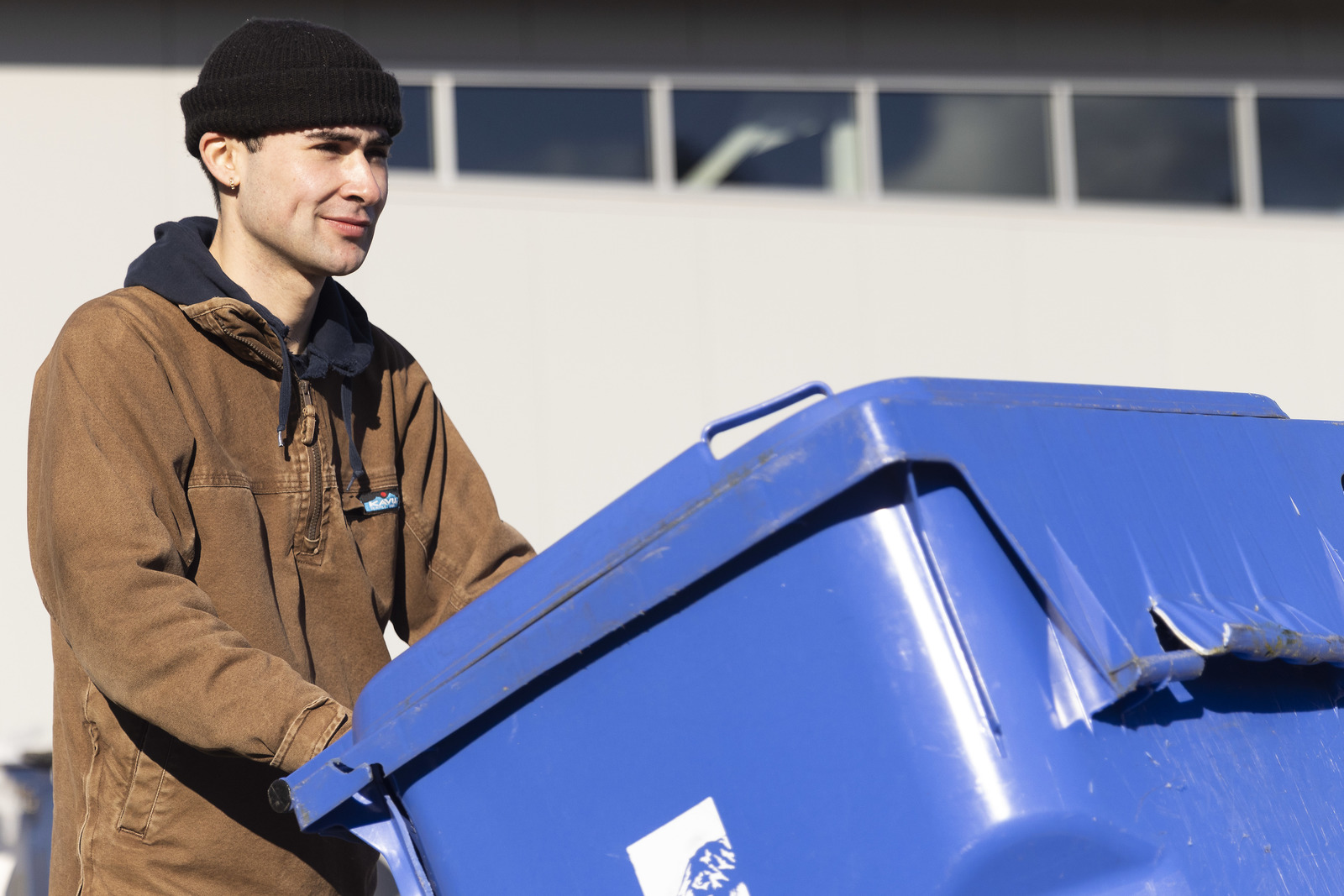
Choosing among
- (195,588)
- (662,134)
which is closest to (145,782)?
(195,588)

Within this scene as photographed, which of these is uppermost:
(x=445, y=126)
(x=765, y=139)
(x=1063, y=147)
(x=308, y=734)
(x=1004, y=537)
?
(x=445, y=126)

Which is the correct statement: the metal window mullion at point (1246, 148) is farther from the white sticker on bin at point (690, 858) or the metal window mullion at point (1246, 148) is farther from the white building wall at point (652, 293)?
the white sticker on bin at point (690, 858)

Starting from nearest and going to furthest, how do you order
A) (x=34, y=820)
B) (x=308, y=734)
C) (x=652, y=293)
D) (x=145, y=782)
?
(x=308, y=734) < (x=145, y=782) < (x=34, y=820) < (x=652, y=293)

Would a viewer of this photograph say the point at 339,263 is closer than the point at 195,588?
No

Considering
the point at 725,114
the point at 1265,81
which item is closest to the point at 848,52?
the point at 725,114

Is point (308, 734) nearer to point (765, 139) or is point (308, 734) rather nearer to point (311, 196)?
point (311, 196)

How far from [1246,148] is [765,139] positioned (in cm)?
277

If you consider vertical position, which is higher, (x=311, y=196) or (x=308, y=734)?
(x=311, y=196)

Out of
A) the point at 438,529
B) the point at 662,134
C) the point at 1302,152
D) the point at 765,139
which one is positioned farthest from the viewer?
the point at 1302,152

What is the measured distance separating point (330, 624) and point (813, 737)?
89 centimetres

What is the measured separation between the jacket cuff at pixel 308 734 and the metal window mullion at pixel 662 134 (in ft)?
17.8

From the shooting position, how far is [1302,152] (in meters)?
7.59

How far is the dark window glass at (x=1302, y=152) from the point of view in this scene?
24.7 feet

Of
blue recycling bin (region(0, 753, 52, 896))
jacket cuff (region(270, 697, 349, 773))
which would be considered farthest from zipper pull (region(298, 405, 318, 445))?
blue recycling bin (region(0, 753, 52, 896))
